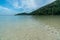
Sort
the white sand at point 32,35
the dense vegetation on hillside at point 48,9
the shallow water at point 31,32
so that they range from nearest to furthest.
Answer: the white sand at point 32,35 < the shallow water at point 31,32 < the dense vegetation on hillside at point 48,9

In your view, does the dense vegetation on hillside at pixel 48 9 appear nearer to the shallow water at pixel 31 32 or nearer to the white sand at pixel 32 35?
the shallow water at pixel 31 32

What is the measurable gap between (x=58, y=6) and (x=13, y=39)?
4342 cm

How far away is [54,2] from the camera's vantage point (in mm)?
52406

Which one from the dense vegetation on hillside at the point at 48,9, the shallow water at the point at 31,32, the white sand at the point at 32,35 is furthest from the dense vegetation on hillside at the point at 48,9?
the white sand at the point at 32,35

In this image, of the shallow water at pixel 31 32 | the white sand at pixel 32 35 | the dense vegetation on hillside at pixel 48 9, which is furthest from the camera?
the dense vegetation on hillside at pixel 48 9

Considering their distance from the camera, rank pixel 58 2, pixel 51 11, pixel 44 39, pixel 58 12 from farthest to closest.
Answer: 1. pixel 58 2
2. pixel 51 11
3. pixel 58 12
4. pixel 44 39

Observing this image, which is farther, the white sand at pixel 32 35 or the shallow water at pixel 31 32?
the shallow water at pixel 31 32

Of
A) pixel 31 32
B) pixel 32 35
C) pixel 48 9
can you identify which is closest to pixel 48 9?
pixel 48 9

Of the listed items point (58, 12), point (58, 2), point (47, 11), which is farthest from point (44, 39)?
point (58, 2)

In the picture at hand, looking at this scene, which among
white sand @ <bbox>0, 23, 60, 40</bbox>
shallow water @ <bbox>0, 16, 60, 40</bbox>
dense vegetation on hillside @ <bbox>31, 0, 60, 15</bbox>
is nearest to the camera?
white sand @ <bbox>0, 23, 60, 40</bbox>

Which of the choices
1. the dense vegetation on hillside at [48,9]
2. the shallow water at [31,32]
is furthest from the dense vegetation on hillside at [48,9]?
the shallow water at [31,32]

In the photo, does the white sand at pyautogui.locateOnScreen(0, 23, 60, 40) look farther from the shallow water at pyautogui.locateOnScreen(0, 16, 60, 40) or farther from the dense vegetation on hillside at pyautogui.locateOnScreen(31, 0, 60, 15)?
the dense vegetation on hillside at pyautogui.locateOnScreen(31, 0, 60, 15)

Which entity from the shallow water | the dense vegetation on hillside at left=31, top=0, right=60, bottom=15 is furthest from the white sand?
the dense vegetation on hillside at left=31, top=0, right=60, bottom=15

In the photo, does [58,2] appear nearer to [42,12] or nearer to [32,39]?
[42,12]
